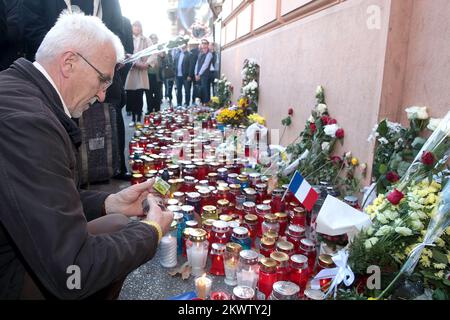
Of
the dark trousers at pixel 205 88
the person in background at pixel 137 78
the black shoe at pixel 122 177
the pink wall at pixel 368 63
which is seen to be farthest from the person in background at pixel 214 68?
the black shoe at pixel 122 177

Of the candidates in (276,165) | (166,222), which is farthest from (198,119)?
(166,222)

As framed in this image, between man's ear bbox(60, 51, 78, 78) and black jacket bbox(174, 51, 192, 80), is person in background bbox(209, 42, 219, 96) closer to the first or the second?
black jacket bbox(174, 51, 192, 80)

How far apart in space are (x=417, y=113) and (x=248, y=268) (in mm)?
1347

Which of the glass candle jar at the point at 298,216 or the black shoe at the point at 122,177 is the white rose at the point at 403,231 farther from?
the black shoe at the point at 122,177

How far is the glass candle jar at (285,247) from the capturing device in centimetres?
204

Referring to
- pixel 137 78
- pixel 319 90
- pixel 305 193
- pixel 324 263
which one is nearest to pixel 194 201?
pixel 305 193

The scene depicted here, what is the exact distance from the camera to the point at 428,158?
187cm

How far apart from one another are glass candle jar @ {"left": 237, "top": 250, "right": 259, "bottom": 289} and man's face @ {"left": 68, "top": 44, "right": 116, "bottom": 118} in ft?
3.46

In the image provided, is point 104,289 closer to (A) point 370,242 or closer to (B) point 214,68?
(A) point 370,242

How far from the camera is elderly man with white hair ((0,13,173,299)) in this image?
1124 mm

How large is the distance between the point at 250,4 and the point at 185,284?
618 cm

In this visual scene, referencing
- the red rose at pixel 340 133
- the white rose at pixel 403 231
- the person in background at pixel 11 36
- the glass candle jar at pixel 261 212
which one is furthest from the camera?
the person in background at pixel 11 36

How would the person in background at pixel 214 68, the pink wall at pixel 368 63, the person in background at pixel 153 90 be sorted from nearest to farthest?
the pink wall at pixel 368 63 < the person in background at pixel 153 90 < the person in background at pixel 214 68

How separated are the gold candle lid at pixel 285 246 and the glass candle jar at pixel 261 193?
0.85 meters
